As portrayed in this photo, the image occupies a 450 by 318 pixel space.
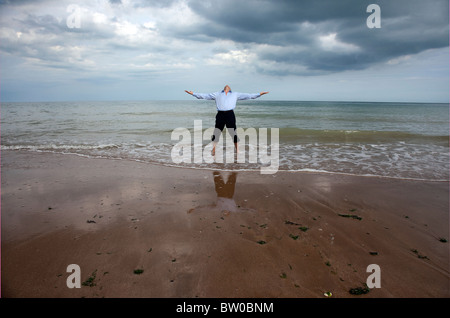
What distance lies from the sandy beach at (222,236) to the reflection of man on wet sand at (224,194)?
39mm

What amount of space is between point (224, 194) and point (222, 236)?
1.87 m

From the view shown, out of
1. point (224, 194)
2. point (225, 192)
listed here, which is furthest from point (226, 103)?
point (224, 194)

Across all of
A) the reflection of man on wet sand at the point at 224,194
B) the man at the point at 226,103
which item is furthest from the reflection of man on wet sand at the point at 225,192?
the man at the point at 226,103

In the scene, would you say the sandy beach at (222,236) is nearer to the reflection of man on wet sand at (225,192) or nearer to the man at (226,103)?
the reflection of man on wet sand at (225,192)

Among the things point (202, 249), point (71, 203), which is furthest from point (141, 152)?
point (202, 249)

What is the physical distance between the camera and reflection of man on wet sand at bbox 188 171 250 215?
4.62 meters

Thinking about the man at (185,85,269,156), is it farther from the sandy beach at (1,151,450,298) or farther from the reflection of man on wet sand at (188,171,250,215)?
the sandy beach at (1,151,450,298)

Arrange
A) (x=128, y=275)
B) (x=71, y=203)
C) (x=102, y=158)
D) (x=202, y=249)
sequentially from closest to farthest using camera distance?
(x=128, y=275) < (x=202, y=249) < (x=71, y=203) < (x=102, y=158)

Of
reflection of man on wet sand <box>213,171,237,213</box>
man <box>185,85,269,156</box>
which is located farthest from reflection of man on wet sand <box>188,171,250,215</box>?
man <box>185,85,269,156</box>

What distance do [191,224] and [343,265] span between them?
2.25 m

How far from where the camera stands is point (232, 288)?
2.58 m

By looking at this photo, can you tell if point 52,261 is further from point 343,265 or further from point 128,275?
point 343,265

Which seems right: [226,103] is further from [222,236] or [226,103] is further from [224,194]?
[222,236]

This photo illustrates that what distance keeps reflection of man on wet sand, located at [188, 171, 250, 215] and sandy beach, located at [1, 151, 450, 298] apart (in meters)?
0.04
